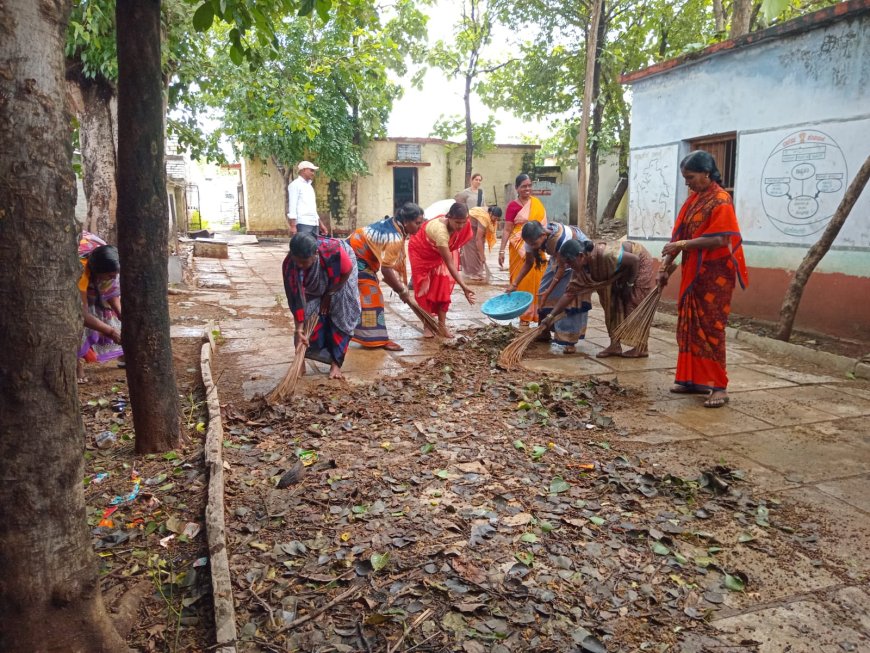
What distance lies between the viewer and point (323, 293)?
16.7 feet

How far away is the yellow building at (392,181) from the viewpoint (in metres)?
21.6

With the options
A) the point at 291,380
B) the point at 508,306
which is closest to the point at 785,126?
the point at 508,306

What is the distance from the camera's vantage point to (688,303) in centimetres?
481

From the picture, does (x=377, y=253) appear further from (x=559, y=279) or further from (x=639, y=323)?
(x=639, y=323)

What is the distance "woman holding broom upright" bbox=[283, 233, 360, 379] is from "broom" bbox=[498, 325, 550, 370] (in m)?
1.35

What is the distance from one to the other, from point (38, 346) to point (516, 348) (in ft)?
14.9

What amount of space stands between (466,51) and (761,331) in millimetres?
15142

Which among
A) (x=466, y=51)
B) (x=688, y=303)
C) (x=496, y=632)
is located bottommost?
(x=496, y=632)

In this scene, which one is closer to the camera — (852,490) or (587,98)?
(852,490)

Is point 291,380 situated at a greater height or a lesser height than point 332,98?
lesser

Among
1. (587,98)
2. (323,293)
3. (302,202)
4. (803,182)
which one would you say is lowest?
(323,293)

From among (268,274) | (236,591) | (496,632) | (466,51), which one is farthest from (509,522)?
(466,51)

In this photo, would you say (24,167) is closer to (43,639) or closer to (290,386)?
(43,639)

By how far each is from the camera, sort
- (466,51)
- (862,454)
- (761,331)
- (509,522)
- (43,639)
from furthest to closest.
Answer: (466,51)
(761,331)
(862,454)
(509,522)
(43,639)
